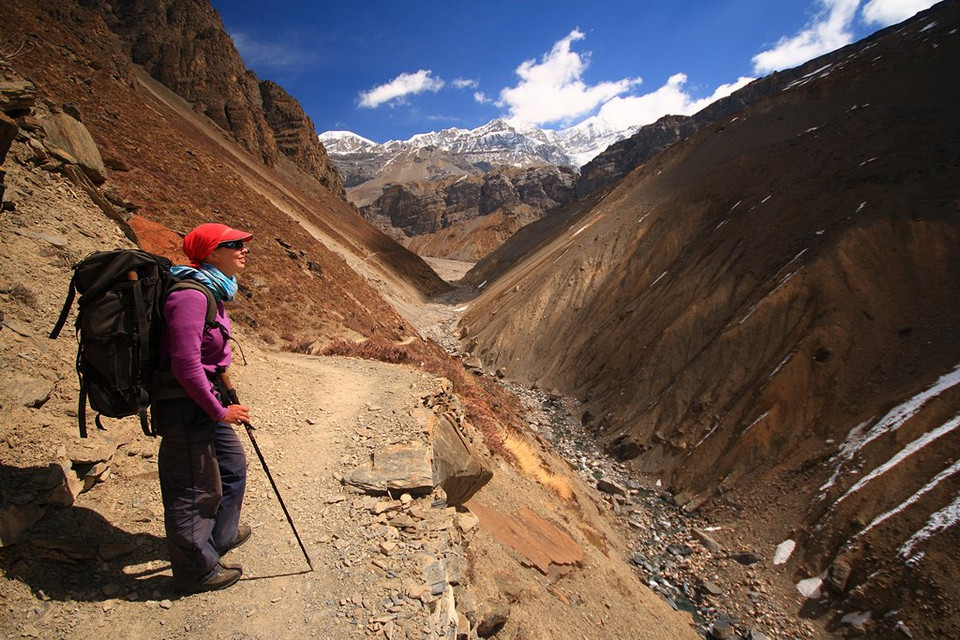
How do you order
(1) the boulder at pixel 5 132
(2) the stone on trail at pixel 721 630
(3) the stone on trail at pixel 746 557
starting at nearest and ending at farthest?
(1) the boulder at pixel 5 132 < (2) the stone on trail at pixel 721 630 < (3) the stone on trail at pixel 746 557

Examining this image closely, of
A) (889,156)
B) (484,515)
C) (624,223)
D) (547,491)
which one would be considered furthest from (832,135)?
(484,515)

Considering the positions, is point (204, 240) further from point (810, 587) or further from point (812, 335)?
point (812, 335)

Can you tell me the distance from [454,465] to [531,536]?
7.27ft

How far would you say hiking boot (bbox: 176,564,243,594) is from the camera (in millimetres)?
3557

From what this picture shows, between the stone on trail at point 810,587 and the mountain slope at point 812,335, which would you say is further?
the mountain slope at point 812,335

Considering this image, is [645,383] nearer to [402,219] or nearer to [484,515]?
[484,515]

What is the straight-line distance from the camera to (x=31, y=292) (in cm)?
536

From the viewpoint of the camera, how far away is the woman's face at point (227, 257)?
343cm

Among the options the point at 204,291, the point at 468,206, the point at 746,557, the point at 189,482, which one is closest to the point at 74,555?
the point at 189,482

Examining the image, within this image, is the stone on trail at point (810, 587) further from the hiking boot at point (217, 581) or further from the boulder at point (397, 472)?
the hiking boot at point (217, 581)

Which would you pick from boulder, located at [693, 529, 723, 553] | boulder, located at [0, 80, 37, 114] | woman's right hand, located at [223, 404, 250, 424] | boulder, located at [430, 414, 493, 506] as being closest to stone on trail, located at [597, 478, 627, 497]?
boulder, located at [693, 529, 723, 553]

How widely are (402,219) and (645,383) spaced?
14902cm

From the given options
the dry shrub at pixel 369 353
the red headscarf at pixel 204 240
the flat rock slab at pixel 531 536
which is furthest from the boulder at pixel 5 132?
the flat rock slab at pixel 531 536

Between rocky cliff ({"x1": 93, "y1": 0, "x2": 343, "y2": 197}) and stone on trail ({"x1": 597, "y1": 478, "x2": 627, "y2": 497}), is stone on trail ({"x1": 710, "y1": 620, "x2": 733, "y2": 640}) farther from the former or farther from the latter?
rocky cliff ({"x1": 93, "y1": 0, "x2": 343, "y2": 197})
